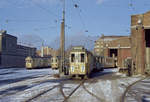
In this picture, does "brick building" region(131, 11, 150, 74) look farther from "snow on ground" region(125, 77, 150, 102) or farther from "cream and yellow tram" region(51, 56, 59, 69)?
"cream and yellow tram" region(51, 56, 59, 69)

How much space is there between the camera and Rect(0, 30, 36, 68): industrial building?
6266 centimetres

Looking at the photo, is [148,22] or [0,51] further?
[0,51]

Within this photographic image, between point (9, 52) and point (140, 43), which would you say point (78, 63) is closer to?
point (140, 43)

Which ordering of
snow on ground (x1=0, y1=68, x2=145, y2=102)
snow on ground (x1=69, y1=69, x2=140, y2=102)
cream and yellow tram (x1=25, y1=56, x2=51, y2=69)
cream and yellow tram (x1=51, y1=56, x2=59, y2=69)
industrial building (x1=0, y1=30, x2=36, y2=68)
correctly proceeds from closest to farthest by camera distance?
snow on ground (x1=69, y1=69, x2=140, y2=102) < snow on ground (x1=0, y1=68, x2=145, y2=102) < cream and yellow tram (x1=51, y1=56, x2=59, y2=69) < cream and yellow tram (x1=25, y1=56, x2=51, y2=69) < industrial building (x1=0, y1=30, x2=36, y2=68)

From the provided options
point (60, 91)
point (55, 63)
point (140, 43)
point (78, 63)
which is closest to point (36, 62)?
point (55, 63)

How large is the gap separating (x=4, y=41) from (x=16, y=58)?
948 centimetres

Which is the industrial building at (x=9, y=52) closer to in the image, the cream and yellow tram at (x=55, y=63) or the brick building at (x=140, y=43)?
the cream and yellow tram at (x=55, y=63)

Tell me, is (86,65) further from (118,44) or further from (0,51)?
(0,51)

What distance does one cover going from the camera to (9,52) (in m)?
66.9

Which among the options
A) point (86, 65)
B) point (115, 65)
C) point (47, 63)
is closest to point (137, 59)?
point (86, 65)

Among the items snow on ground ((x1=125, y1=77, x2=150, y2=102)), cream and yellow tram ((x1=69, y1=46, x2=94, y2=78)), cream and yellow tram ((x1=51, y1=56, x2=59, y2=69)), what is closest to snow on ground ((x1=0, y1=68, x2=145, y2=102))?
snow on ground ((x1=125, y1=77, x2=150, y2=102))

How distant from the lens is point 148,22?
23.9m

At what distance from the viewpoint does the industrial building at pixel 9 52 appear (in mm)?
62659

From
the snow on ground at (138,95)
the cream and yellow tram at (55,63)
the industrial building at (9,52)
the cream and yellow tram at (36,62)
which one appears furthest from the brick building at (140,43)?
the industrial building at (9,52)
